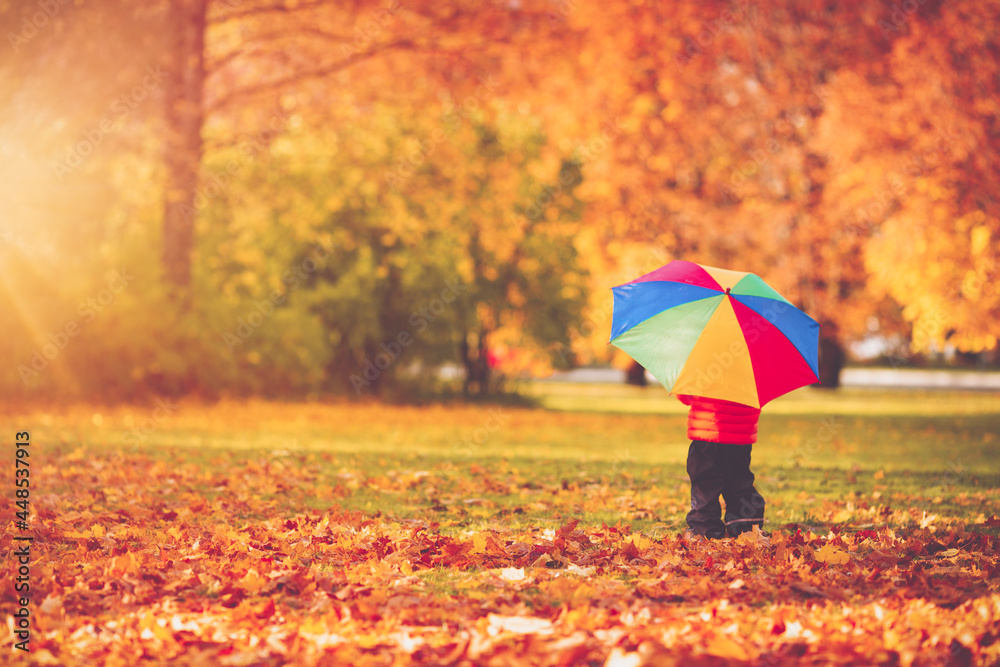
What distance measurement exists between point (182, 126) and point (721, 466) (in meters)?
13.1

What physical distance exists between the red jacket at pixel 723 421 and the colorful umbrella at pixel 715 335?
24 centimetres

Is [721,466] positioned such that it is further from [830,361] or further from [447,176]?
[830,361]

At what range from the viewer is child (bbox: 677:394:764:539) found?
17.4 ft

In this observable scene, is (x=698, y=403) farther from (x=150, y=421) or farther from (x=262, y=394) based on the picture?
(x=262, y=394)

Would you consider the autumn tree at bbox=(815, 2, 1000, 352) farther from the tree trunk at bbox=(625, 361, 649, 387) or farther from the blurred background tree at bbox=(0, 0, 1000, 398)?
the tree trunk at bbox=(625, 361, 649, 387)

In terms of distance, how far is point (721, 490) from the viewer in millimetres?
5500

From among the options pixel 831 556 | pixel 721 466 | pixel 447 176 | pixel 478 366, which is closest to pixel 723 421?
pixel 721 466

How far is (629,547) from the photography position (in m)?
5.00

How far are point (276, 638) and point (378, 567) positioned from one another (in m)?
1.11

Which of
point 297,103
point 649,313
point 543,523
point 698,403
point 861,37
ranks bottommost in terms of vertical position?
point 543,523

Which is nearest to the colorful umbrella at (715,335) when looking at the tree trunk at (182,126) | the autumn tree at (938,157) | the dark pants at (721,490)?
the dark pants at (721,490)

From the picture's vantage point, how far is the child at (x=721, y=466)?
17.4 ft

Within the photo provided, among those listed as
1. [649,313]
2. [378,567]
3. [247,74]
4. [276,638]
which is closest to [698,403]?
[649,313]

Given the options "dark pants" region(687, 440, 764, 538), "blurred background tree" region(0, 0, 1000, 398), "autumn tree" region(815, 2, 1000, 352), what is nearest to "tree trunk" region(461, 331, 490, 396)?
"blurred background tree" region(0, 0, 1000, 398)
